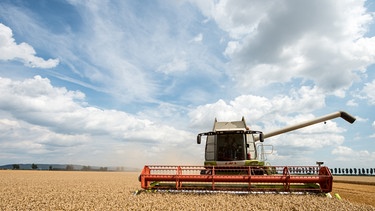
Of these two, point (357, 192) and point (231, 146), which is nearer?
point (231, 146)

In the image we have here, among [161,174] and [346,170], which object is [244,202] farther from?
[346,170]

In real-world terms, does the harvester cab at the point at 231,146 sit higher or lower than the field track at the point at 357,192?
higher

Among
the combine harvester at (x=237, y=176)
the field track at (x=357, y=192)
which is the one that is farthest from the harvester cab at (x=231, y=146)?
the field track at (x=357, y=192)

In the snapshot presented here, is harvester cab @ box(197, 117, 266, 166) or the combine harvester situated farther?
harvester cab @ box(197, 117, 266, 166)

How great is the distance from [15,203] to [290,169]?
8.63 m

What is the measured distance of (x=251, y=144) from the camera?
13188mm

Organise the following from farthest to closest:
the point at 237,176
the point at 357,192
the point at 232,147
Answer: the point at 357,192 < the point at 232,147 < the point at 237,176

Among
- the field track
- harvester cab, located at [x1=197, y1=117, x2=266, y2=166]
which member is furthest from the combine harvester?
the field track

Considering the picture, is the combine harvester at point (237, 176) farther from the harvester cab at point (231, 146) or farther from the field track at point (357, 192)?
the field track at point (357, 192)

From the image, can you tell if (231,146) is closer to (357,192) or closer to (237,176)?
(237,176)

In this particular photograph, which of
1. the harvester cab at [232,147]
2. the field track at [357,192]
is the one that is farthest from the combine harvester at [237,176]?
the field track at [357,192]

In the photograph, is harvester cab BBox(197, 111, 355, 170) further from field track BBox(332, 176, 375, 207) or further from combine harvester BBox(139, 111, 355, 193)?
field track BBox(332, 176, 375, 207)

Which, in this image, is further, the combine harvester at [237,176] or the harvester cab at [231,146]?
the harvester cab at [231,146]

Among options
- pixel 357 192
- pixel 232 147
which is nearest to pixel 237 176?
pixel 232 147
